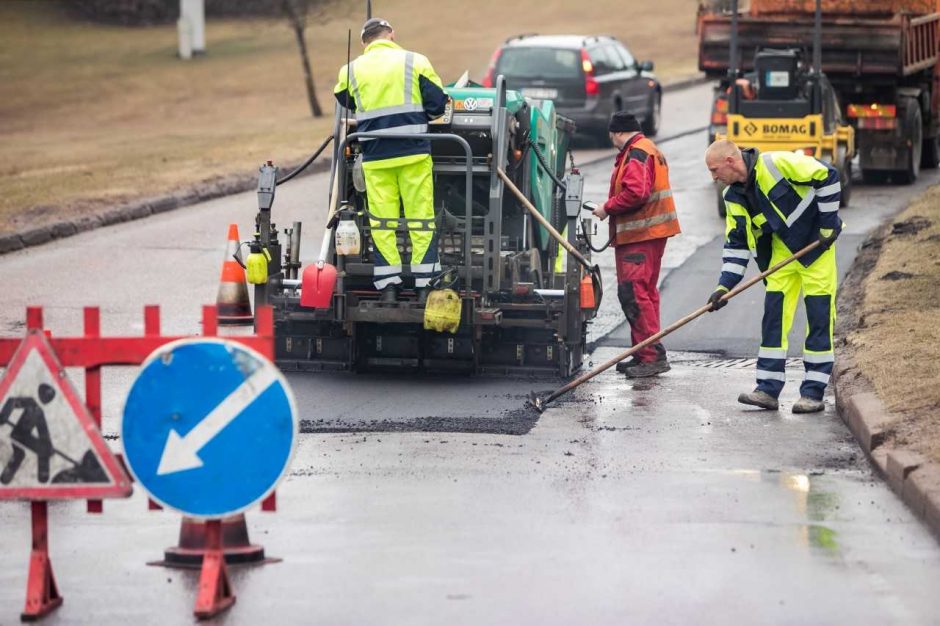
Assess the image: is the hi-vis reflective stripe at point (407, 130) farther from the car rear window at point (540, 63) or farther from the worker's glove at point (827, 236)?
the car rear window at point (540, 63)

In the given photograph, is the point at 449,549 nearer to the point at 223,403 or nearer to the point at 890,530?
the point at 223,403

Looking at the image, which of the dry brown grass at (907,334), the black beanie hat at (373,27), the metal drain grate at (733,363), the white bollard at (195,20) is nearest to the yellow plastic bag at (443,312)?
the black beanie hat at (373,27)

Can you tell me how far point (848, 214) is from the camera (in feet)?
60.2

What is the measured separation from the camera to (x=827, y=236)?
948 centimetres

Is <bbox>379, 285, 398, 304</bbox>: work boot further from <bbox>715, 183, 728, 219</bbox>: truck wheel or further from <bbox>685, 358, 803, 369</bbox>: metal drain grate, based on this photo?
<bbox>715, 183, 728, 219</bbox>: truck wheel

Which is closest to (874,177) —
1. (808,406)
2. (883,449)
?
(808,406)

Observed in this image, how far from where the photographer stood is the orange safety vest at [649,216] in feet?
35.8

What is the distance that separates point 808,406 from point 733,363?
1.79m

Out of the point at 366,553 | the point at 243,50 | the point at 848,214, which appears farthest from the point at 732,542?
the point at 243,50

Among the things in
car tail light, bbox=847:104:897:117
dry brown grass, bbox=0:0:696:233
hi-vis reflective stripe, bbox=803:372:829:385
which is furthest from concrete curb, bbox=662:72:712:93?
hi-vis reflective stripe, bbox=803:372:829:385

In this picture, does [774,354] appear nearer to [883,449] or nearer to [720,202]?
[883,449]

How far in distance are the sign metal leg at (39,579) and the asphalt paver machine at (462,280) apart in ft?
13.8

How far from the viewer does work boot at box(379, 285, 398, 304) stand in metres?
10.3

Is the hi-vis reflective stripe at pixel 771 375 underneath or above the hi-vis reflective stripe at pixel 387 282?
underneath
